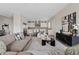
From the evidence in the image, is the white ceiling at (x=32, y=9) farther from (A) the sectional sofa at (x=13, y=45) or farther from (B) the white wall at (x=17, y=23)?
(A) the sectional sofa at (x=13, y=45)

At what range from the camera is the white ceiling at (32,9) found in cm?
212

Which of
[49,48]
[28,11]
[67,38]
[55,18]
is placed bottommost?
[49,48]

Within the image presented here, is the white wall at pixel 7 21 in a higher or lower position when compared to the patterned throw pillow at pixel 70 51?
higher

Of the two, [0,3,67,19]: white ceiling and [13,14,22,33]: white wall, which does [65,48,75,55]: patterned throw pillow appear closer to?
[0,3,67,19]: white ceiling

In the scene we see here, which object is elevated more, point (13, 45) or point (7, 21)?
point (7, 21)

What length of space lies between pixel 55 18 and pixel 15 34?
0.85m

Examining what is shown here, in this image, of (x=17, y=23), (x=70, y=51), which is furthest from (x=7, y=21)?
(x=70, y=51)

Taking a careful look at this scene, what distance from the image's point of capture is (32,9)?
215 cm

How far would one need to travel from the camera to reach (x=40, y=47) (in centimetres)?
218

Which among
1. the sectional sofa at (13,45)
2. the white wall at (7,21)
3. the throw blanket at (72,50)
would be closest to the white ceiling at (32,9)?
the white wall at (7,21)

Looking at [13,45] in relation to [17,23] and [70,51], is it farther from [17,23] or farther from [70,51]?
[70,51]

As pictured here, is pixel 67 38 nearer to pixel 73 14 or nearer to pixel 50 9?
pixel 73 14

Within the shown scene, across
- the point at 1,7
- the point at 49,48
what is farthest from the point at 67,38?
the point at 1,7

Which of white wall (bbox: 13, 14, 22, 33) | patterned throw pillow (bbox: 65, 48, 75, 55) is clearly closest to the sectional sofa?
white wall (bbox: 13, 14, 22, 33)
